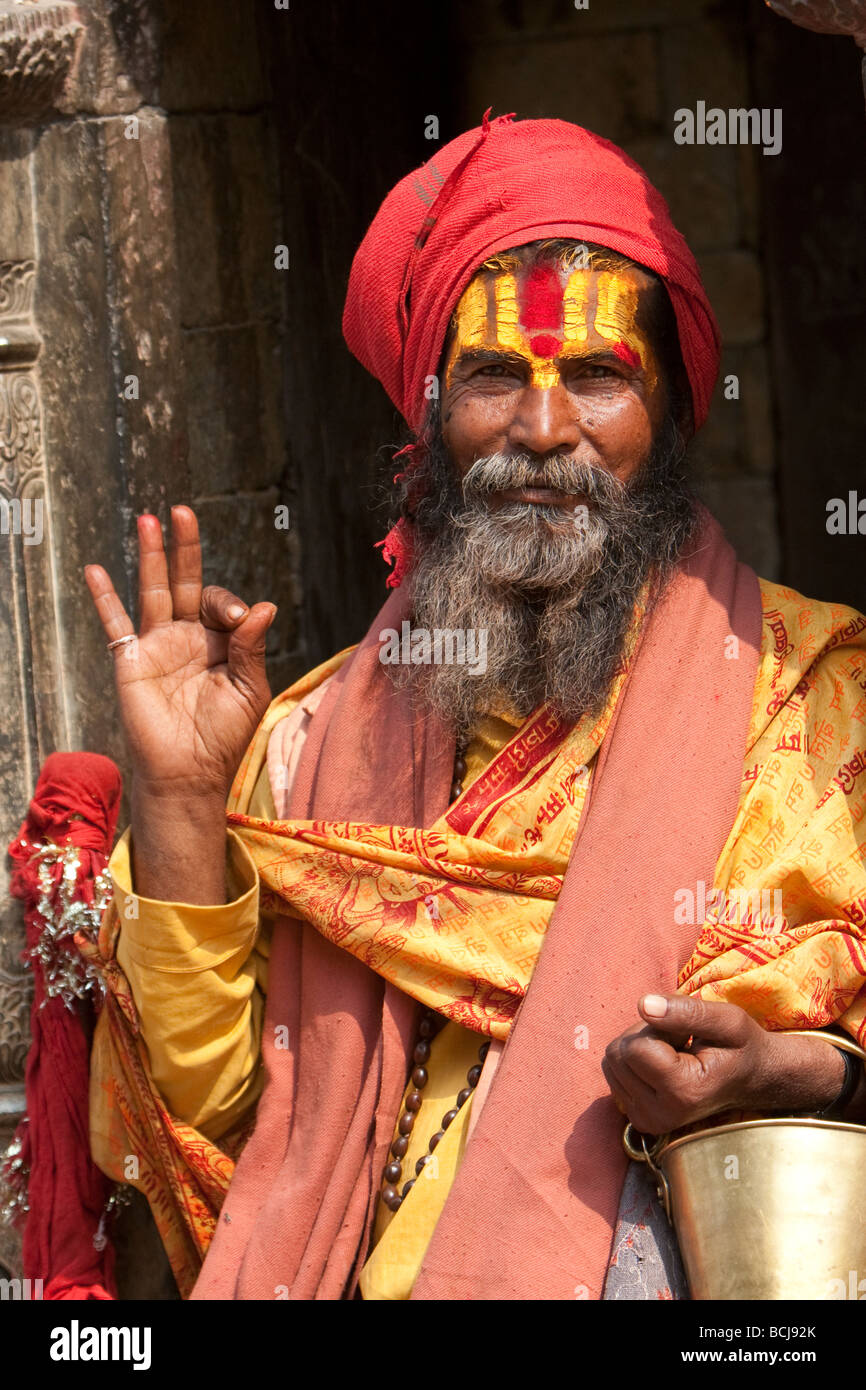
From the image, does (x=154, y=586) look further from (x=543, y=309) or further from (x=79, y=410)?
(x=543, y=309)

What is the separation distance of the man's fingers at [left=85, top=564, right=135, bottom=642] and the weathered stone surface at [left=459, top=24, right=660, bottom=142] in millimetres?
2270

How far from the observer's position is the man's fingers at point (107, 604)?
9.25ft

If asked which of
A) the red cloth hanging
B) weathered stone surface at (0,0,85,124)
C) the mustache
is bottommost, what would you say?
the red cloth hanging

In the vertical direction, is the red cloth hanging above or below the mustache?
below

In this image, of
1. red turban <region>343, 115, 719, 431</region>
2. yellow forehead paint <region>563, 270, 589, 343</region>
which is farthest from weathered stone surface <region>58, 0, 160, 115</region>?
yellow forehead paint <region>563, 270, 589, 343</region>

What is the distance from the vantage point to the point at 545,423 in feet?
9.02

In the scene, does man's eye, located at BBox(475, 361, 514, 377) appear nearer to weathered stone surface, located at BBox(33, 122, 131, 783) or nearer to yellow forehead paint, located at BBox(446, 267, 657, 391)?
yellow forehead paint, located at BBox(446, 267, 657, 391)

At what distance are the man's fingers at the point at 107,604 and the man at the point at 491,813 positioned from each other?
0.5 inches

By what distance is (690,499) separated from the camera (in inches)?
115

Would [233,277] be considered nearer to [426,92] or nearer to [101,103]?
[101,103]

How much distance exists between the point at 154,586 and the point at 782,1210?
1467 millimetres

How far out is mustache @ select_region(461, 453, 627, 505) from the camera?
2.77 meters

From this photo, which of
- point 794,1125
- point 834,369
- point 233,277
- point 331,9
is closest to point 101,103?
point 233,277

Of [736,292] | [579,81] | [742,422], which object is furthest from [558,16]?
[742,422]
